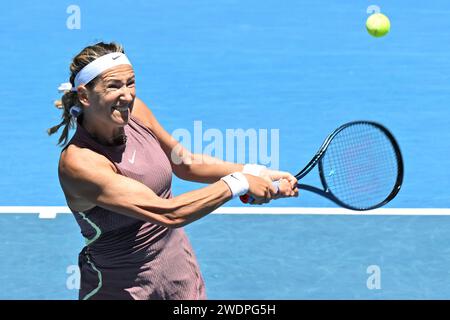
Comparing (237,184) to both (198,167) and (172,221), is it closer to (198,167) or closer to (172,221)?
(172,221)

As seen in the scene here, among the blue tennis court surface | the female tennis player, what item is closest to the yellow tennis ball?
the blue tennis court surface

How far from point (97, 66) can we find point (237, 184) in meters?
0.79

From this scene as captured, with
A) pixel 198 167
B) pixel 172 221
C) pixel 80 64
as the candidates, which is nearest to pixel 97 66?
pixel 80 64

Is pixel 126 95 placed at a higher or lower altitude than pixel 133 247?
higher

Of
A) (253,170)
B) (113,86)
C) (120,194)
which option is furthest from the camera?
(253,170)

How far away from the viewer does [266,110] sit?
1036 cm

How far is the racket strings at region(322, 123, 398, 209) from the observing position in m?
6.27

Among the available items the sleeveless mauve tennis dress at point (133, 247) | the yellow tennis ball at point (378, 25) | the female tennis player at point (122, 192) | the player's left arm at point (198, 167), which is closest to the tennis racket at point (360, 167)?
the player's left arm at point (198, 167)

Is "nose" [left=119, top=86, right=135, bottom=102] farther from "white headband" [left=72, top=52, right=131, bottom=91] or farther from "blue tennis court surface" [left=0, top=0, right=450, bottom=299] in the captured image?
"blue tennis court surface" [left=0, top=0, right=450, bottom=299]

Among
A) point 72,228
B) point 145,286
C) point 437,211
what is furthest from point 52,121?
point 145,286

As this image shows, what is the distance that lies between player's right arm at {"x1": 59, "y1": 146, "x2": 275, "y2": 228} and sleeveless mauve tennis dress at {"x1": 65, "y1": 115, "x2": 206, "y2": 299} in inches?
→ 3.4

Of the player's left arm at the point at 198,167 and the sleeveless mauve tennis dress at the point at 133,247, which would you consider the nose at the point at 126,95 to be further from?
the player's left arm at the point at 198,167

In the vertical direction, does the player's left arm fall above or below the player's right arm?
above
